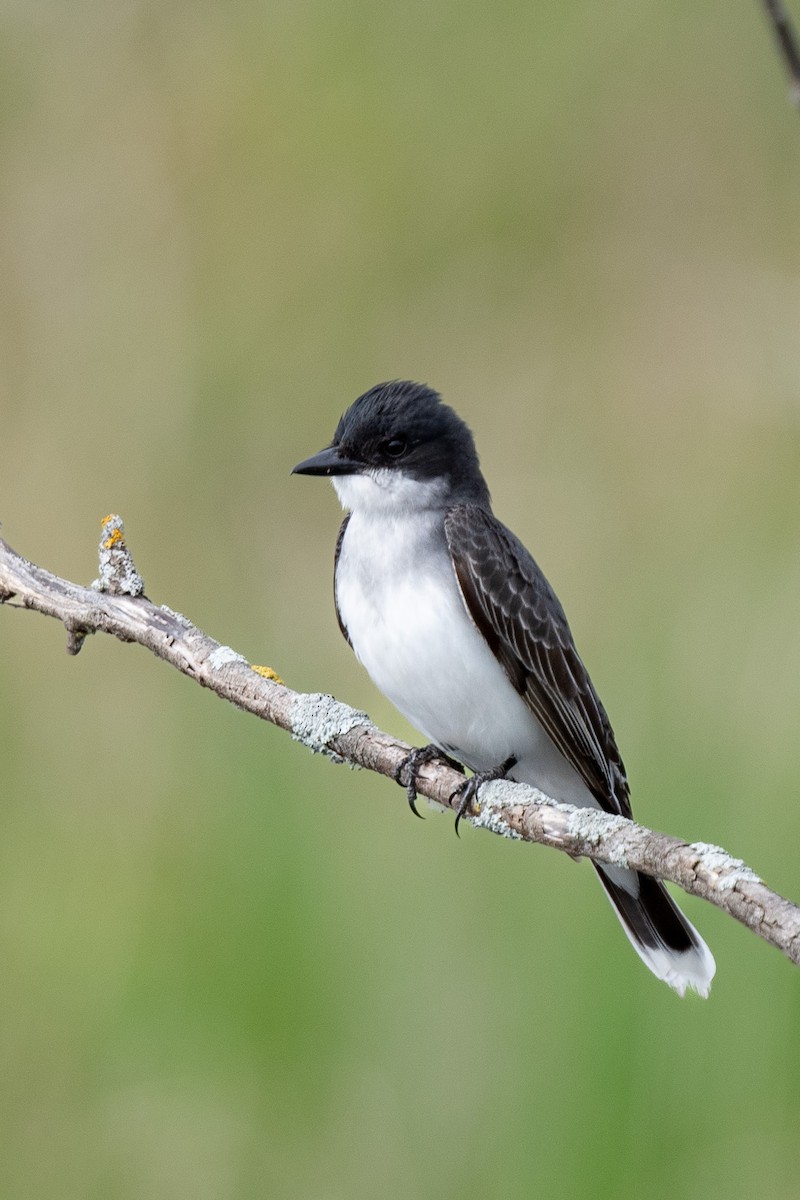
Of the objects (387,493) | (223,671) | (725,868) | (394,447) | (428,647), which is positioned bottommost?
(725,868)

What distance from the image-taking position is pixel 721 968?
3352 millimetres

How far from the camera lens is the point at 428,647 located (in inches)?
123

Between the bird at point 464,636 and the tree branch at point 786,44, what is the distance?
1897 mm

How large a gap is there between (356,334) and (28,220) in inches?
47.4

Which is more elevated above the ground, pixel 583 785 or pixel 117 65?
pixel 117 65

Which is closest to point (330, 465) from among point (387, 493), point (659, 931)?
point (387, 493)

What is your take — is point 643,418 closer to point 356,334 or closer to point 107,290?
point 356,334

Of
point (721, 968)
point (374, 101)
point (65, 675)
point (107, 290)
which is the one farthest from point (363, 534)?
point (374, 101)

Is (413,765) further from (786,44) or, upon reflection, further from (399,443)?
(786,44)

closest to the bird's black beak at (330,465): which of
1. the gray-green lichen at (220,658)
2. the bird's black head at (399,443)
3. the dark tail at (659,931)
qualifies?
the bird's black head at (399,443)

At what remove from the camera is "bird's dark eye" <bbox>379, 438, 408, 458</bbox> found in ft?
11.0

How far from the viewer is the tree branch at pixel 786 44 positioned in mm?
1266

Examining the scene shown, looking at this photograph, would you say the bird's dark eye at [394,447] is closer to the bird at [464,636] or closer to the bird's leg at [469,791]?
the bird at [464,636]

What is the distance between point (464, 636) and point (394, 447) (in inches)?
18.3
